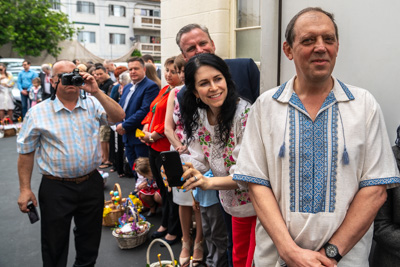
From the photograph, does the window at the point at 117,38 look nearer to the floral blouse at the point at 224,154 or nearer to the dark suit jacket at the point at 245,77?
the dark suit jacket at the point at 245,77

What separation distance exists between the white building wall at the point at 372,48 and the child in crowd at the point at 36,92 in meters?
11.0

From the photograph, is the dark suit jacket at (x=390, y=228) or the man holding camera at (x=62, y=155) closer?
the dark suit jacket at (x=390, y=228)

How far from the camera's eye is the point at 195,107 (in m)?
2.38

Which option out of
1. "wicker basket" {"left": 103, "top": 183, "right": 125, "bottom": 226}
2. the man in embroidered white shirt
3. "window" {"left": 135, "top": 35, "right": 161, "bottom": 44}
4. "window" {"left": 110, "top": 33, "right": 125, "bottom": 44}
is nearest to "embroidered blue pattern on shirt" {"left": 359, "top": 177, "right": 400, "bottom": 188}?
the man in embroidered white shirt

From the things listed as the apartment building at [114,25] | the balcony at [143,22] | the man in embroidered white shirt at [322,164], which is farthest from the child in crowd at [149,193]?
the balcony at [143,22]

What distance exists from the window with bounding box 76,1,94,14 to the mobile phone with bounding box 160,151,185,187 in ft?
114

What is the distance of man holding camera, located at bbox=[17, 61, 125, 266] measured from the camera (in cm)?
282

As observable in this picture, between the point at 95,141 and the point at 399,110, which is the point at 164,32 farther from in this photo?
the point at 399,110

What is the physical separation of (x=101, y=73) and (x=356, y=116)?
649cm

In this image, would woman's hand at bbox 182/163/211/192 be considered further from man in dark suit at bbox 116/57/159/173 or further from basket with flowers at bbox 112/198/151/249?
man in dark suit at bbox 116/57/159/173

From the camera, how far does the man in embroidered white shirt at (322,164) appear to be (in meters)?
1.45

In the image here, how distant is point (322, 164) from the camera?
58.4 inches

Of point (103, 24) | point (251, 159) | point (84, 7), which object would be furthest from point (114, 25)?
point (251, 159)

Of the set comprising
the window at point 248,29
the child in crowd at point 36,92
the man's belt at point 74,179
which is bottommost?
the man's belt at point 74,179
